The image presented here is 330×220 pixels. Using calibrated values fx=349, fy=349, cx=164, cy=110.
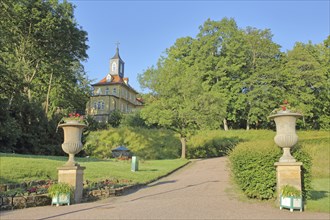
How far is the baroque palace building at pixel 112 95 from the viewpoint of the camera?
221 ft

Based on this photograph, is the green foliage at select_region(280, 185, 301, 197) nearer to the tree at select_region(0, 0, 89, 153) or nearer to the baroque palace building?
the tree at select_region(0, 0, 89, 153)

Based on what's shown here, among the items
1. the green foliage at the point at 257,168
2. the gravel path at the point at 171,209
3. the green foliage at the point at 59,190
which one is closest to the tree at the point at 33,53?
the green foliage at the point at 59,190

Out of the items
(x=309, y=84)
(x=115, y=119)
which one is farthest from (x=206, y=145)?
(x=115, y=119)

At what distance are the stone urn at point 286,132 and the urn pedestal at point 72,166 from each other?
238 inches

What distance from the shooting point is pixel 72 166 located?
10.7m

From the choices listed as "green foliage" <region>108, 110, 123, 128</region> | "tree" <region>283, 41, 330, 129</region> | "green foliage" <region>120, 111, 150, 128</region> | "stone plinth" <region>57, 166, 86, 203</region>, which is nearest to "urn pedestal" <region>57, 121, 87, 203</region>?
"stone plinth" <region>57, 166, 86, 203</region>

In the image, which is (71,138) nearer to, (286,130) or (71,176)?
(71,176)

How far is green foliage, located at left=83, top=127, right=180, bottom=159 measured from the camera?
32125 millimetres

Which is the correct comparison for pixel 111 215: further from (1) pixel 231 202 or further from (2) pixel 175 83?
(2) pixel 175 83

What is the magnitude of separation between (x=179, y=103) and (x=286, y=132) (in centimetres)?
2008

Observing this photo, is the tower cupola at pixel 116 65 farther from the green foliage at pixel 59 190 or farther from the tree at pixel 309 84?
the green foliage at pixel 59 190

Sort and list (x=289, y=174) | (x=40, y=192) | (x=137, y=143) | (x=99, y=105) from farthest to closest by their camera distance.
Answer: (x=99, y=105) → (x=137, y=143) → (x=40, y=192) → (x=289, y=174)

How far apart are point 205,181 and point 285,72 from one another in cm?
3349

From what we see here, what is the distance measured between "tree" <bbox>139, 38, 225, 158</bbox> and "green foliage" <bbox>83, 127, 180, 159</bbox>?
10.2 feet
